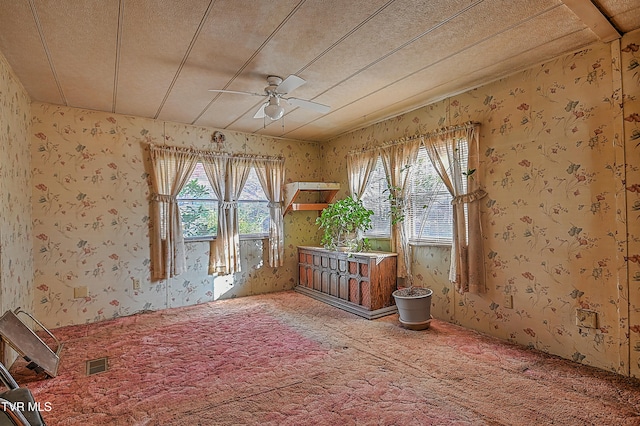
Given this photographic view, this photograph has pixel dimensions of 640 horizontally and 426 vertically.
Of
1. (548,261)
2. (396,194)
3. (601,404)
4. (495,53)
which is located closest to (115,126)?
(396,194)

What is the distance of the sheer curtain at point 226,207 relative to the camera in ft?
15.3

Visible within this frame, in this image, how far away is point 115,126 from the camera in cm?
407

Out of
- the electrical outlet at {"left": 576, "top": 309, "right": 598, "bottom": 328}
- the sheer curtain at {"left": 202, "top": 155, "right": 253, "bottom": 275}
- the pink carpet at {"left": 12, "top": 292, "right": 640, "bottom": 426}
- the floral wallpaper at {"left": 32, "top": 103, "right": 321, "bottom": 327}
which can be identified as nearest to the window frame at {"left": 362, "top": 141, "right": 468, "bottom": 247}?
the pink carpet at {"left": 12, "top": 292, "right": 640, "bottom": 426}

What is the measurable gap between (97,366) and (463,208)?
3.63m

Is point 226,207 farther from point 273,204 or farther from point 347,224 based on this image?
point 347,224

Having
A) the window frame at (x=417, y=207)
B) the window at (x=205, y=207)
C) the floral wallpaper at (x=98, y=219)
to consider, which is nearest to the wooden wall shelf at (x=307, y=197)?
the window at (x=205, y=207)

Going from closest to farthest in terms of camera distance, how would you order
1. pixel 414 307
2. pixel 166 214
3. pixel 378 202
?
pixel 414 307, pixel 166 214, pixel 378 202

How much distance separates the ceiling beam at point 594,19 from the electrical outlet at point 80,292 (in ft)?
16.7

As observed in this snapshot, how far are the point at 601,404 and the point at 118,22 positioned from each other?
12.8 feet

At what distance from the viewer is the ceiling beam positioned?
2.00 m

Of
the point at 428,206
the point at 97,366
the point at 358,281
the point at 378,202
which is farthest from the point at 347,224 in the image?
the point at 97,366

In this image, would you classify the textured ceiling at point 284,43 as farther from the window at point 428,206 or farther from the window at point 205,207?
the window at point 205,207

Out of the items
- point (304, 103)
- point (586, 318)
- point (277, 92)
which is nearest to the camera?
point (586, 318)

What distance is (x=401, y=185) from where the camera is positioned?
4078mm
